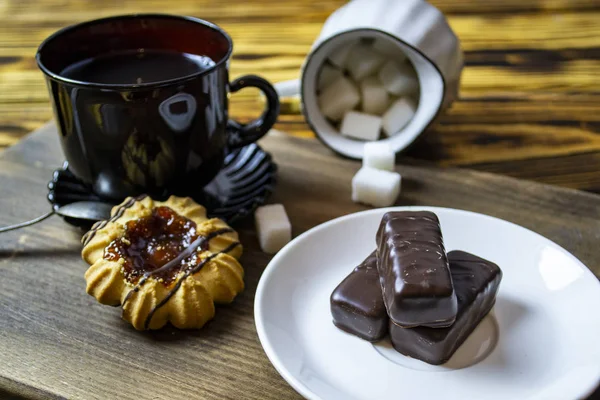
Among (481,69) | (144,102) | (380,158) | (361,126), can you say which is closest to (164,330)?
Result: (144,102)

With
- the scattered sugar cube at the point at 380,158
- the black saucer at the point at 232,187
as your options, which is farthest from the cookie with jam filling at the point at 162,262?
the scattered sugar cube at the point at 380,158

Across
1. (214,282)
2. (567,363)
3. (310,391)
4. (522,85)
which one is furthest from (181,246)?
(522,85)

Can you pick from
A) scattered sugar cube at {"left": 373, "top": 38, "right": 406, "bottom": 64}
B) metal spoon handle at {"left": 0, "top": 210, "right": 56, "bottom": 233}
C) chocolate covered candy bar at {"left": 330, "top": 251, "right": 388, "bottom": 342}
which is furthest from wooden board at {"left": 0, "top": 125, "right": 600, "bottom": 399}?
scattered sugar cube at {"left": 373, "top": 38, "right": 406, "bottom": 64}

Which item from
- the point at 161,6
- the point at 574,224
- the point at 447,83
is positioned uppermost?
the point at 447,83

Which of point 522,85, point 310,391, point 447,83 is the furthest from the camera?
point 522,85

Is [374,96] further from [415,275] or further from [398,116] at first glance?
[415,275]

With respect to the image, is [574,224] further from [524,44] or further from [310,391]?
[524,44]

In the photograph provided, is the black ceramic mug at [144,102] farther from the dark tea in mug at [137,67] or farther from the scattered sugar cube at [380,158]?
the scattered sugar cube at [380,158]

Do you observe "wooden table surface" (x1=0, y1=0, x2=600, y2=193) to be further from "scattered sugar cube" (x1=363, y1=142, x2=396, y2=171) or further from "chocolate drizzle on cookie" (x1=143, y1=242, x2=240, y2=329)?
"chocolate drizzle on cookie" (x1=143, y1=242, x2=240, y2=329)

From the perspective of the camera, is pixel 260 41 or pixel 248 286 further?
pixel 260 41
